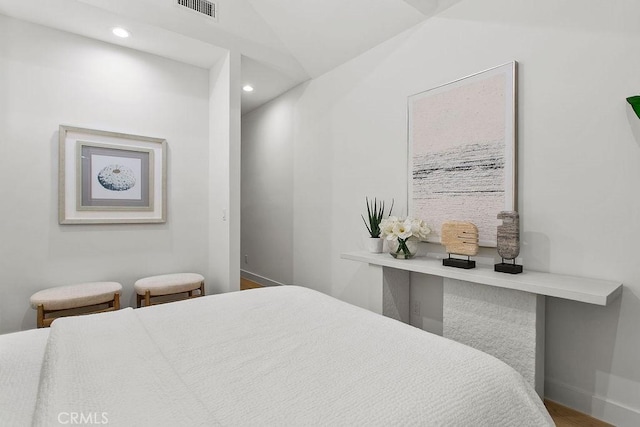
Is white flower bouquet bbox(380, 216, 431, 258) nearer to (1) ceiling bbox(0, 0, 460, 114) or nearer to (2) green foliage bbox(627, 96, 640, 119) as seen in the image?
(2) green foliage bbox(627, 96, 640, 119)

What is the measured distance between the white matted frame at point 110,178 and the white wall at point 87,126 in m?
0.07

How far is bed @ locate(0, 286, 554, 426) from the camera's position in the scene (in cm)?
70

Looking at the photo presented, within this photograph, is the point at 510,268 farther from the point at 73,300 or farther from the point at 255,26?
the point at 255,26

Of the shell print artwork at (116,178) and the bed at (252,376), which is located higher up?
the shell print artwork at (116,178)

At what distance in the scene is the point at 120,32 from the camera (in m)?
2.66

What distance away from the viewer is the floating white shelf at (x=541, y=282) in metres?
1.43

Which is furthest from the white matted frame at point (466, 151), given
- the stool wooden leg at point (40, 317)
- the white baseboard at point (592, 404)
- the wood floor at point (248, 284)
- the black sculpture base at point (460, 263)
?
the stool wooden leg at point (40, 317)

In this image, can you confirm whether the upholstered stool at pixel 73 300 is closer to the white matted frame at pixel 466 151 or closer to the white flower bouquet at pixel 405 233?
the white flower bouquet at pixel 405 233

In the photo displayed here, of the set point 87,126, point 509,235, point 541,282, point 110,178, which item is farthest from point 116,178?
point 541,282

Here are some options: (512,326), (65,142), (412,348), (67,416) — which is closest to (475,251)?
(512,326)

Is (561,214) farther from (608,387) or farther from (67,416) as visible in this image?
(67,416)

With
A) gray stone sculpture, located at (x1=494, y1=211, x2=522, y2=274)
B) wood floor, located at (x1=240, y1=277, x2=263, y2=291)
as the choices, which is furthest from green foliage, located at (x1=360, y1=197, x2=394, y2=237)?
wood floor, located at (x1=240, y1=277, x2=263, y2=291)

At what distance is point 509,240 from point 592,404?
964mm

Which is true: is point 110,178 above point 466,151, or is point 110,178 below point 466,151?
below
